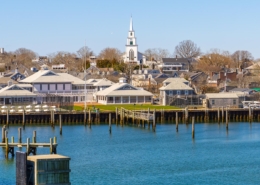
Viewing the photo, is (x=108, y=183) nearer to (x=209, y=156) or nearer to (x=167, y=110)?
(x=209, y=156)

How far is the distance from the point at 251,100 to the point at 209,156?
5007 cm

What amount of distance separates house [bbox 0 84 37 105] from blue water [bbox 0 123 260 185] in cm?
1816

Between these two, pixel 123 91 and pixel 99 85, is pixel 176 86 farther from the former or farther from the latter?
pixel 99 85

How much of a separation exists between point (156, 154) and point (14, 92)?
145 ft

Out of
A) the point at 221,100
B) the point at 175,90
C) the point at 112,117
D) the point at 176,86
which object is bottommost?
the point at 112,117

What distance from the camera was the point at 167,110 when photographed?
8656 cm

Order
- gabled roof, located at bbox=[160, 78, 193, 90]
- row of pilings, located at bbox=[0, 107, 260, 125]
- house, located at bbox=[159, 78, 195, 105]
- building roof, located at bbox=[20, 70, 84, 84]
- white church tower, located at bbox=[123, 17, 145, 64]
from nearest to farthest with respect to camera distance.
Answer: row of pilings, located at bbox=[0, 107, 260, 125]
house, located at bbox=[159, 78, 195, 105]
gabled roof, located at bbox=[160, 78, 193, 90]
building roof, located at bbox=[20, 70, 84, 84]
white church tower, located at bbox=[123, 17, 145, 64]

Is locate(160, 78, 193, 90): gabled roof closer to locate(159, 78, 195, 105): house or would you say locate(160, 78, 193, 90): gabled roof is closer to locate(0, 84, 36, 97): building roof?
locate(159, 78, 195, 105): house

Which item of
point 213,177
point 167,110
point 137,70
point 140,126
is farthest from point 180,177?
point 137,70

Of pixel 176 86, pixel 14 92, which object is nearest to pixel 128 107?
pixel 176 86

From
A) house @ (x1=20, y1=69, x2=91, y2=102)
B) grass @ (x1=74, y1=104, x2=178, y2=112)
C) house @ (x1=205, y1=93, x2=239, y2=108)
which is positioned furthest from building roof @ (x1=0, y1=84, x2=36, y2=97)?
house @ (x1=205, y1=93, x2=239, y2=108)

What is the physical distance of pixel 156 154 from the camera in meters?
55.5

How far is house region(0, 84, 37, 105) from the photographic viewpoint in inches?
3748

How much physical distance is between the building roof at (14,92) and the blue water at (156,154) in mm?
18258
